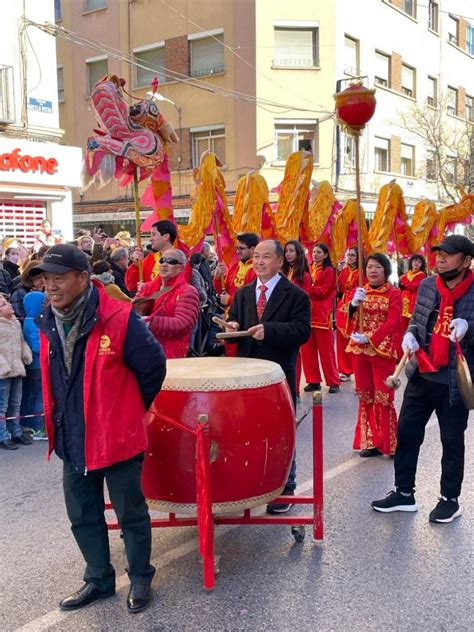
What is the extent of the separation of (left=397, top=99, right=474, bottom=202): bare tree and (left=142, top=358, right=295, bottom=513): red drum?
764 inches

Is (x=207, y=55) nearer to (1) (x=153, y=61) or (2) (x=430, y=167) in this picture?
(1) (x=153, y=61)

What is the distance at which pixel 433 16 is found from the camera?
27297 millimetres

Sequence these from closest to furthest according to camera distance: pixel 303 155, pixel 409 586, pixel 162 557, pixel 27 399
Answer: pixel 409 586, pixel 162 557, pixel 27 399, pixel 303 155

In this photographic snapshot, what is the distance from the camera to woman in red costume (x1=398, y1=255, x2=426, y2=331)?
1065 cm

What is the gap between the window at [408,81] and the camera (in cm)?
2545

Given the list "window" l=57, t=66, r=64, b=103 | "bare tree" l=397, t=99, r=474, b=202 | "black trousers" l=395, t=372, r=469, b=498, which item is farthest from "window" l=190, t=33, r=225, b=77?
"black trousers" l=395, t=372, r=469, b=498

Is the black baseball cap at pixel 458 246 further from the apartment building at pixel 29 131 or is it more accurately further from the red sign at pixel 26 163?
the red sign at pixel 26 163

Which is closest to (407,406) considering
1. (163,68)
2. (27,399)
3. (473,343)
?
(473,343)

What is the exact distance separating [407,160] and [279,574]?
79.2 ft

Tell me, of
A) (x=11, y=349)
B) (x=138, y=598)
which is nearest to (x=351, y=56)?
(x=11, y=349)

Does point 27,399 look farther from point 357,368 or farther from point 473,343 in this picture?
point 473,343

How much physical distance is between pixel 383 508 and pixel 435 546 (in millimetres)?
544

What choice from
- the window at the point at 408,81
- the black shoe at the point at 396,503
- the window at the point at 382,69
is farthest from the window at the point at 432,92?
the black shoe at the point at 396,503

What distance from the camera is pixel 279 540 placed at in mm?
4051
